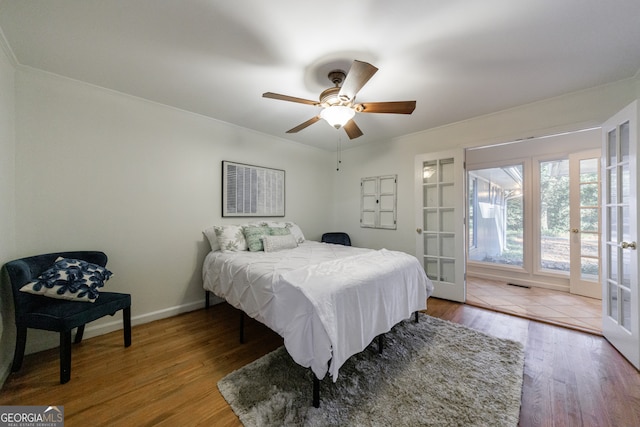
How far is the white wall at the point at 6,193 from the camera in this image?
171 centimetres

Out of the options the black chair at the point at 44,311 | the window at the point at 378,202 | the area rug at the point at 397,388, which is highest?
the window at the point at 378,202

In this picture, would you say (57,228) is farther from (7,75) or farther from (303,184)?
(303,184)

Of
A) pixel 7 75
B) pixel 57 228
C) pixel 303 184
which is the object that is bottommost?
pixel 57 228

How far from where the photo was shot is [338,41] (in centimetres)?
169

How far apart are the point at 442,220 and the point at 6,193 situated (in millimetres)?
4601

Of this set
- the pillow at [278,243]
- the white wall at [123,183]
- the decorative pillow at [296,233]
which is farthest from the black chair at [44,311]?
the decorative pillow at [296,233]

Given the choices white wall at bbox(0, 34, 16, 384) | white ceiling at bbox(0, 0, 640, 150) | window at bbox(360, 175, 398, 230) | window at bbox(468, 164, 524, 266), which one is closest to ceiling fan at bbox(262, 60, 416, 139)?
white ceiling at bbox(0, 0, 640, 150)

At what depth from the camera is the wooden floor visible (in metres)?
1.40

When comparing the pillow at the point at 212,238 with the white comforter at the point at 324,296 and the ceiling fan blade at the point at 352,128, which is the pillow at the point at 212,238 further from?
the ceiling fan blade at the point at 352,128

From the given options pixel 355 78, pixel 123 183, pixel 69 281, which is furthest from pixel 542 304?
pixel 123 183

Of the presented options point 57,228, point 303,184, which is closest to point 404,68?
point 303,184

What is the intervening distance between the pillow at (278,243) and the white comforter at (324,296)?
1.10 ft

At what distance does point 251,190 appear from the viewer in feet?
11.4

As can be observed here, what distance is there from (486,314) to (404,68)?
2.94 m
